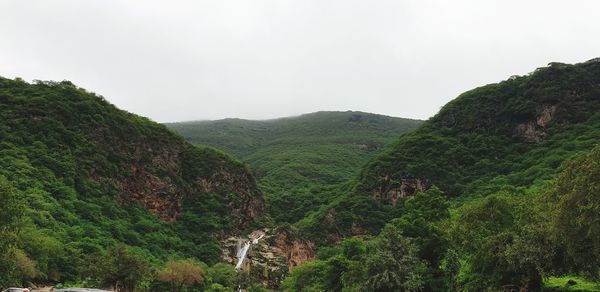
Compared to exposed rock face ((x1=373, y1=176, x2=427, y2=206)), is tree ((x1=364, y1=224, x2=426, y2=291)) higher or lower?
higher

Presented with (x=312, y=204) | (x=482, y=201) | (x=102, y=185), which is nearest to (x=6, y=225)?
(x=482, y=201)

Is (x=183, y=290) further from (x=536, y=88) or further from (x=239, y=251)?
(x=536, y=88)

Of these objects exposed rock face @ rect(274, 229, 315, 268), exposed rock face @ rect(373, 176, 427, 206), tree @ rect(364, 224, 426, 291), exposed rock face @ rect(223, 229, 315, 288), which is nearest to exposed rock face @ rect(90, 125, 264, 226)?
exposed rock face @ rect(223, 229, 315, 288)

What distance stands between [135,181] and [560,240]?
97.4 meters

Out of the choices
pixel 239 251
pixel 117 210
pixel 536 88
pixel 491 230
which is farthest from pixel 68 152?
pixel 536 88

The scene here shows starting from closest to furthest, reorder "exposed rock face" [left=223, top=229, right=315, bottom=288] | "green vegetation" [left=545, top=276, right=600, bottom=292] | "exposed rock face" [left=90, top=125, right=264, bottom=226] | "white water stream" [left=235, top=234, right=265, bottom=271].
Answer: "green vegetation" [left=545, top=276, right=600, bottom=292]
"exposed rock face" [left=223, top=229, right=315, bottom=288]
"white water stream" [left=235, top=234, right=265, bottom=271]
"exposed rock face" [left=90, top=125, right=264, bottom=226]

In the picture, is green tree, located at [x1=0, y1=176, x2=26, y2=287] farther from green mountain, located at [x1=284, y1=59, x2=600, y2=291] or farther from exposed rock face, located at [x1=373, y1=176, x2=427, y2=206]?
exposed rock face, located at [x1=373, y1=176, x2=427, y2=206]

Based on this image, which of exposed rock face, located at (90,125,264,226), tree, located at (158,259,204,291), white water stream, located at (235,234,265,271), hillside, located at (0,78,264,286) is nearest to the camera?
tree, located at (158,259,204,291)

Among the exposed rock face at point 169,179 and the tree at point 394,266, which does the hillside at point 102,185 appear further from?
the tree at point 394,266

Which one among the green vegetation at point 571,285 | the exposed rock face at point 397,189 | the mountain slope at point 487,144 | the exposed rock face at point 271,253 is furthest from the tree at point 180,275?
the exposed rock face at point 397,189

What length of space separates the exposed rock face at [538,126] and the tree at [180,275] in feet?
342

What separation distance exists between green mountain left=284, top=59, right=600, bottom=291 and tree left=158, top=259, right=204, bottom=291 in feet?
55.0

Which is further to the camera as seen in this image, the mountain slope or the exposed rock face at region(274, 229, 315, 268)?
the mountain slope

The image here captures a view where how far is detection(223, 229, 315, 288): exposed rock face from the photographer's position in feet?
359
